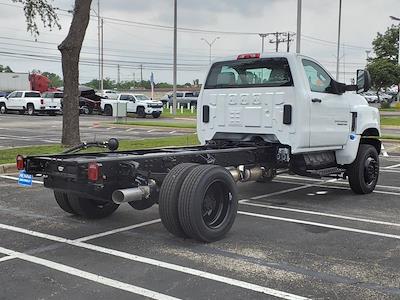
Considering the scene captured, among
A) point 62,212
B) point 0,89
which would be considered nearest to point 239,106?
point 62,212

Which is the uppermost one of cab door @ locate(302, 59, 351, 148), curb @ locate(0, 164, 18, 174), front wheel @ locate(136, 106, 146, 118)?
cab door @ locate(302, 59, 351, 148)

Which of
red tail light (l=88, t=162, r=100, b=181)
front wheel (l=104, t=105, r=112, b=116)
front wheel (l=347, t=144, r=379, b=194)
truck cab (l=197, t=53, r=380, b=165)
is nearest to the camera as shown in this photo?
red tail light (l=88, t=162, r=100, b=181)

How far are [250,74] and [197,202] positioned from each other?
10.6ft

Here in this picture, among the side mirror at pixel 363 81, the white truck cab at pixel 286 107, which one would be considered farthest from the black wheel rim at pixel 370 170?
the side mirror at pixel 363 81

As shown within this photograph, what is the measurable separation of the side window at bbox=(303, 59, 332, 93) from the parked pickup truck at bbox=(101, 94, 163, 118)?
29245 millimetres

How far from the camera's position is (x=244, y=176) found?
297 inches

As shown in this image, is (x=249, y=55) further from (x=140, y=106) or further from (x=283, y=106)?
(x=140, y=106)

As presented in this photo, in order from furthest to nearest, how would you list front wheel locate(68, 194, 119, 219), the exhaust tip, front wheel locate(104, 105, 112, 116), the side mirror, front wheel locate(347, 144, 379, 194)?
1. front wheel locate(104, 105, 112, 116)
2. front wheel locate(347, 144, 379, 194)
3. the side mirror
4. front wheel locate(68, 194, 119, 219)
5. the exhaust tip

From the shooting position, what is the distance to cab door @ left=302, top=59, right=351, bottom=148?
8.02m

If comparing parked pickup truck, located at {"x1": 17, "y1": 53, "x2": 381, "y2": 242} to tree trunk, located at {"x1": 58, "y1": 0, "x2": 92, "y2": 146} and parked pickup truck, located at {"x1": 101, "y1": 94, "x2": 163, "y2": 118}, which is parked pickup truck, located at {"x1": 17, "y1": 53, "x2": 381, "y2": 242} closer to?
tree trunk, located at {"x1": 58, "y1": 0, "x2": 92, "y2": 146}

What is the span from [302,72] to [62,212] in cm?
406

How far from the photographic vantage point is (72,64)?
14359 mm

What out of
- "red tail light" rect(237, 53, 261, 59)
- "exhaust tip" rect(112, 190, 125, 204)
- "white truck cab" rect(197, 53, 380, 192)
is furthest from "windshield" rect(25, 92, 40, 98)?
"exhaust tip" rect(112, 190, 125, 204)

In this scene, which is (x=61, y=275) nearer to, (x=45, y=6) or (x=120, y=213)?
(x=120, y=213)
